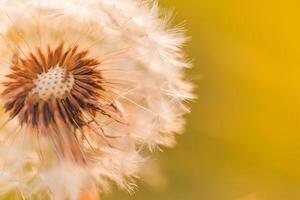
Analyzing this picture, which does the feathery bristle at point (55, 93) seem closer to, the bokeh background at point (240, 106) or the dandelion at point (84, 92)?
the dandelion at point (84, 92)

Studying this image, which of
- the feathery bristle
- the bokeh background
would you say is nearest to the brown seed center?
the feathery bristle

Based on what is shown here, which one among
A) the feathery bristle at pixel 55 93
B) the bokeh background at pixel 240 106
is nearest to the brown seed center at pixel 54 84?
the feathery bristle at pixel 55 93

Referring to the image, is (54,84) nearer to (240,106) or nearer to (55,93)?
(55,93)

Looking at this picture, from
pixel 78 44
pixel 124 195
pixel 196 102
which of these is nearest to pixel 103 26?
pixel 78 44

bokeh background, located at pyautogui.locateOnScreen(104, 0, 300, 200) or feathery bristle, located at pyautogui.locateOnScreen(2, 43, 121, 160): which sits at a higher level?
bokeh background, located at pyautogui.locateOnScreen(104, 0, 300, 200)

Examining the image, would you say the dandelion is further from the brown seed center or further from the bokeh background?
the bokeh background

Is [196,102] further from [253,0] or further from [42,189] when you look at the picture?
[42,189]
